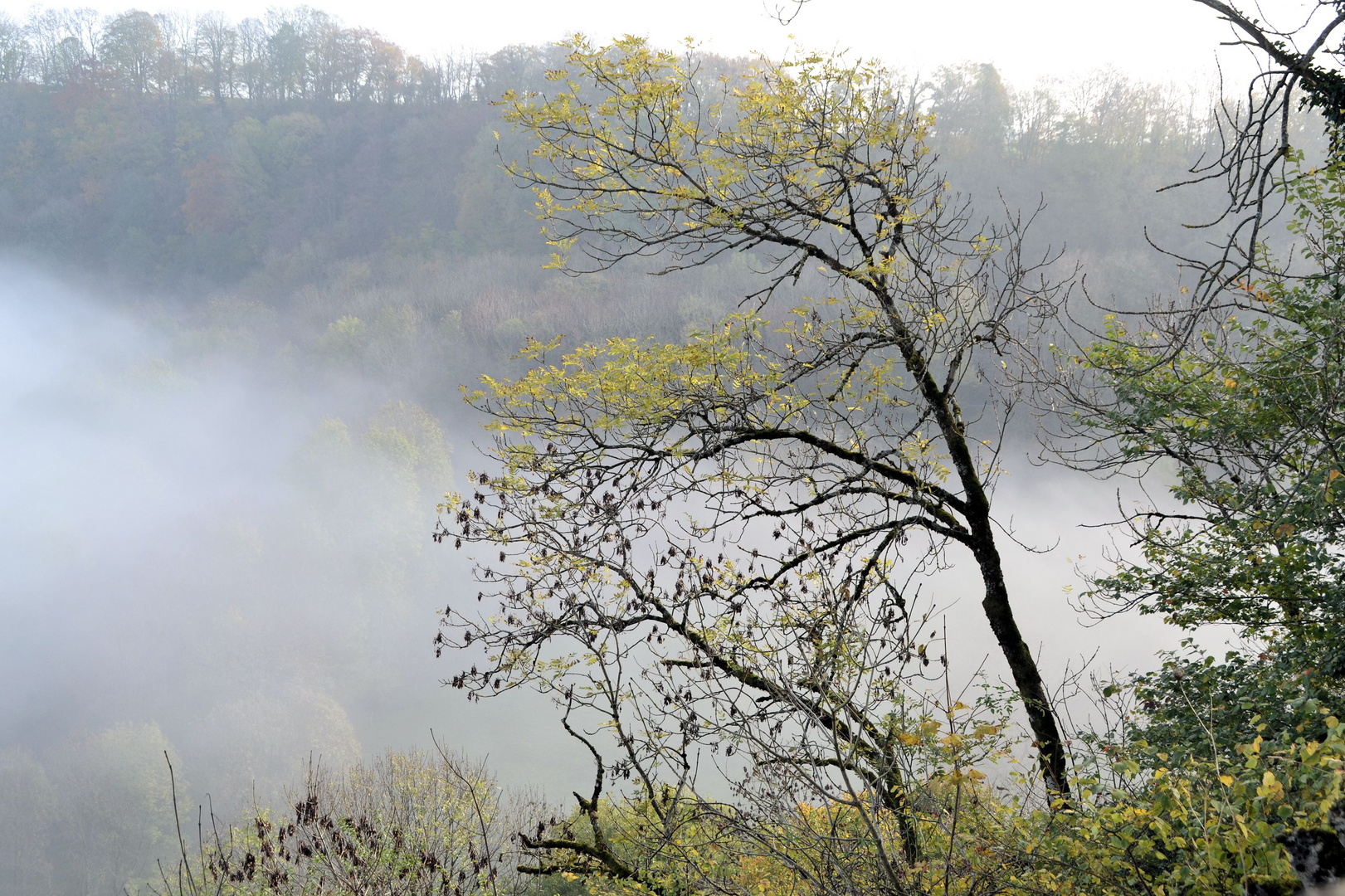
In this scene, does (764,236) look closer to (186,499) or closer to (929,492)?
(929,492)

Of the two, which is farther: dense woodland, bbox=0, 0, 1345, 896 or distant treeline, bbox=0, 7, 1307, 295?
A: distant treeline, bbox=0, 7, 1307, 295

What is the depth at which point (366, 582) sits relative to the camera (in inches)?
1966

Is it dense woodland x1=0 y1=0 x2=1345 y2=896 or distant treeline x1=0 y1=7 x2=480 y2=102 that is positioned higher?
distant treeline x1=0 y1=7 x2=480 y2=102

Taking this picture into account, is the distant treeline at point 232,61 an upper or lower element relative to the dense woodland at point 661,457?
upper

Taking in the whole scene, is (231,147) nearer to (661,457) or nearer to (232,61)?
(232,61)

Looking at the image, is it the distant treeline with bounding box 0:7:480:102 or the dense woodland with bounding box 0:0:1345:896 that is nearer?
the dense woodland with bounding box 0:0:1345:896

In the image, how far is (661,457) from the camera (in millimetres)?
6316

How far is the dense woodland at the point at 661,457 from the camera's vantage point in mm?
4754

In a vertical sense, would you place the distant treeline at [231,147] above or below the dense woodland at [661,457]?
above

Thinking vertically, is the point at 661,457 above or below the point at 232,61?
below

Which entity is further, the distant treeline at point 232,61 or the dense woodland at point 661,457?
the distant treeline at point 232,61

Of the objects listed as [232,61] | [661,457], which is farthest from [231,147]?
[661,457]

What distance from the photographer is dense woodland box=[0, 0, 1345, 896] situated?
15.6 feet

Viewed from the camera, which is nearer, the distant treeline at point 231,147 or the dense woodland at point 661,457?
the dense woodland at point 661,457
